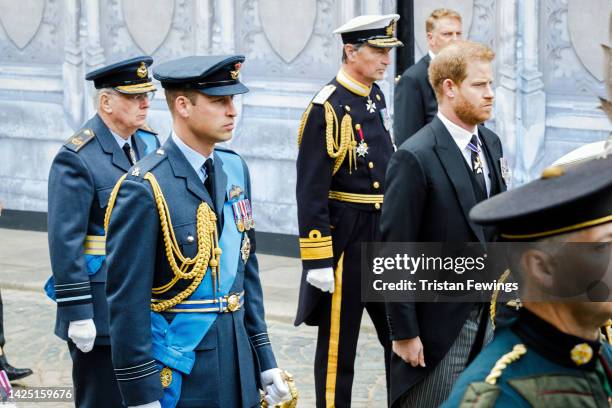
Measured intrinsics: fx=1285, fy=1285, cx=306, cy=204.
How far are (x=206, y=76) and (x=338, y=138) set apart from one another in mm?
1995

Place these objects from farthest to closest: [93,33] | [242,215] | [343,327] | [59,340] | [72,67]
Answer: [72,67]
[93,33]
[59,340]
[343,327]
[242,215]

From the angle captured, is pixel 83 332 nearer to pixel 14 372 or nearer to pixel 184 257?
pixel 184 257

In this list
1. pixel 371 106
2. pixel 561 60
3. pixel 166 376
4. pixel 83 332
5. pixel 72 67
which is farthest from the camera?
pixel 72 67

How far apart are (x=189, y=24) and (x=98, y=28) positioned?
1139mm

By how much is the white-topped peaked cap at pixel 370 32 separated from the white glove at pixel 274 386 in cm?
261

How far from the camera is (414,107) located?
7.91 m

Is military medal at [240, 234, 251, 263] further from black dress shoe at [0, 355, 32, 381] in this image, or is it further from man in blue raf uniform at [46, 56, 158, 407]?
black dress shoe at [0, 355, 32, 381]

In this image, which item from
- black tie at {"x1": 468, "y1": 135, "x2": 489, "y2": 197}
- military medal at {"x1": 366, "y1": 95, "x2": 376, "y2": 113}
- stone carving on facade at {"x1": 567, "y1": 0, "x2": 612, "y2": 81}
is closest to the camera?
black tie at {"x1": 468, "y1": 135, "x2": 489, "y2": 197}

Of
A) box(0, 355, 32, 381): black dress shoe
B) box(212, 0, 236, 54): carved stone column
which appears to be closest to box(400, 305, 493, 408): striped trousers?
box(0, 355, 32, 381): black dress shoe

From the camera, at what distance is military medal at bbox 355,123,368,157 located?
6781 millimetres

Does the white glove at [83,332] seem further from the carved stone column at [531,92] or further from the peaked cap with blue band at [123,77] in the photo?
the carved stone column at [531,92]

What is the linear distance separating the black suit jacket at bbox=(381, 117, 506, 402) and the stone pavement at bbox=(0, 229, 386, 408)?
222cm

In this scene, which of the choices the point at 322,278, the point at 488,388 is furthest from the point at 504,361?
the point at 322,278

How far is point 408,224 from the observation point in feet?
16.8
